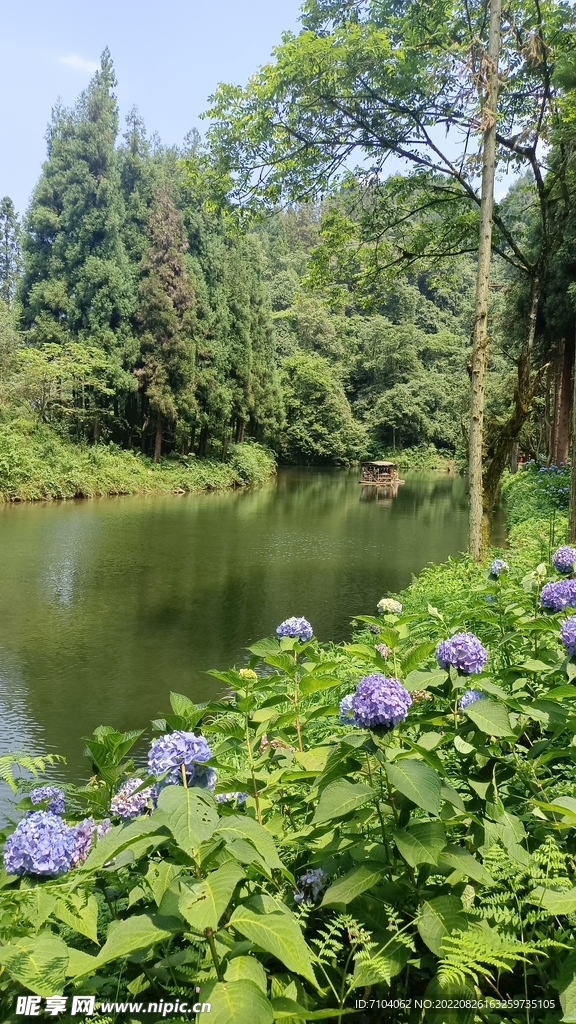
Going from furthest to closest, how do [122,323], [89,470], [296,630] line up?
[122,323], [89,470], [296,630]

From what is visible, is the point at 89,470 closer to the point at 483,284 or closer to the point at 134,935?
the point at 483,284

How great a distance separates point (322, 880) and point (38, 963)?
505 millimetres

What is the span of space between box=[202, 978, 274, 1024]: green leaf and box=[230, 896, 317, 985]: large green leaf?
50 millimetres

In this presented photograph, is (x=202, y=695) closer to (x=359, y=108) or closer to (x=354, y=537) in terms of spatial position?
(x=359, y=108)

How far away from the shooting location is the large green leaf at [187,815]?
34.4 inches

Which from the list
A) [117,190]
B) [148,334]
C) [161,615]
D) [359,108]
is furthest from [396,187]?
[117,190]

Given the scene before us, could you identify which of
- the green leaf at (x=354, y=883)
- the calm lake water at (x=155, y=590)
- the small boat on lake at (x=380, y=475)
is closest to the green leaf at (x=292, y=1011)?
the green leaf at (x=354, y=883)

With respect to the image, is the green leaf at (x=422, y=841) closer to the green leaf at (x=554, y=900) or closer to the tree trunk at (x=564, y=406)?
the green leaf at (x=554, y=900)

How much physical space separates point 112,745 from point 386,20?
8.93 meters

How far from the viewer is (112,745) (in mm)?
1382

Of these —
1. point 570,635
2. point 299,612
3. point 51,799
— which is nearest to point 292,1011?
point 51,799

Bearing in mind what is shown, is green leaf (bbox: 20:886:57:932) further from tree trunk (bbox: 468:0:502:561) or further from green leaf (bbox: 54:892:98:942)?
tree trunk (bbox: 468:0:502:561)

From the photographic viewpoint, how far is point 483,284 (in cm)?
669

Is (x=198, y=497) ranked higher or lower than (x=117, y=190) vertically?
lower
